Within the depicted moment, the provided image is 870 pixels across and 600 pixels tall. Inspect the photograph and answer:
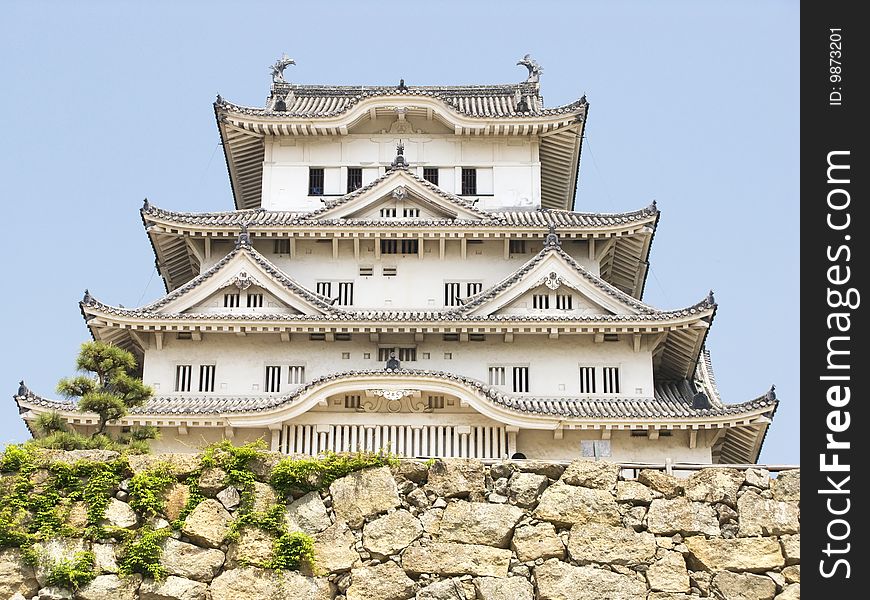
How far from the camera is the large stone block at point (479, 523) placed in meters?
16.3

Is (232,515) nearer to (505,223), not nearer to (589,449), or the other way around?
(589,449)

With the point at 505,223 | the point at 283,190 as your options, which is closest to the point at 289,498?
the point at 505,223

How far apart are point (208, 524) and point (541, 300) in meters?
14.8

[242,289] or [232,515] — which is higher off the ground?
[242,289]

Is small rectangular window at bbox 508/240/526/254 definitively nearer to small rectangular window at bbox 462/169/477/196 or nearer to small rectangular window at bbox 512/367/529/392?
small rectangular window at bbox 462/169/477/196

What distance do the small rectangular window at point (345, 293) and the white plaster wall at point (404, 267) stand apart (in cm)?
12

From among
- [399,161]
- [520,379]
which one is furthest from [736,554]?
[399,161]

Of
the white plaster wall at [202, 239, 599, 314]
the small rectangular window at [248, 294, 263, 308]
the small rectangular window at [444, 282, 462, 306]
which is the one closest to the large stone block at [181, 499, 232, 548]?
the small rectangular window at [248, 294, 263, 308]

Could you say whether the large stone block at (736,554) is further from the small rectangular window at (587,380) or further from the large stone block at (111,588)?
the small rectangular window at (587,380)

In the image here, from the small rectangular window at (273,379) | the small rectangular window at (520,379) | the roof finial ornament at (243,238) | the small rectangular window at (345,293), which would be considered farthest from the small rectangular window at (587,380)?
the roof finial ornament at (243,238)

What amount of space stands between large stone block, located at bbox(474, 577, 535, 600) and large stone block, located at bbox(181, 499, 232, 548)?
3080mm
